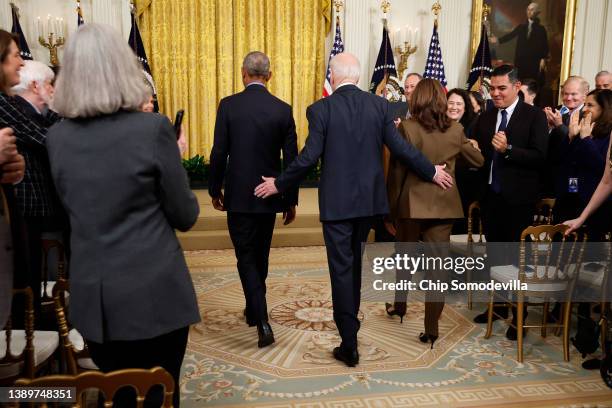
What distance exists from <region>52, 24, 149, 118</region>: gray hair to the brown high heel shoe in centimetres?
328

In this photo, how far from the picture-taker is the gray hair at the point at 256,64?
3.81 metres

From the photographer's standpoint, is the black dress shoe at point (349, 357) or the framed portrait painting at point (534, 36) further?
the framed portrait painting at point (534, 36)

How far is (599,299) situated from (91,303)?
3778 mm

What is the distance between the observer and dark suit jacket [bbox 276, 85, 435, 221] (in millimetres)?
3461

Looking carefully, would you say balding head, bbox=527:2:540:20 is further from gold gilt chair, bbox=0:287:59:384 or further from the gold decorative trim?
gold gilt chair, bbox=0:287:59:384

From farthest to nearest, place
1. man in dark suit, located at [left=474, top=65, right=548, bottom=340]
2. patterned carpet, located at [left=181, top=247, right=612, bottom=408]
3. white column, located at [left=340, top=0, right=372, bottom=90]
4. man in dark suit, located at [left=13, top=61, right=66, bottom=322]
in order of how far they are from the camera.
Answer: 1. white column, located at [left=340, top=0, right=372, bottom=90]
2. man in dark suit, located at [left=474, top=65, right=548, bottom=340]
3. patterned carpet, located at [left=181, top=247, right=612, bottom=408]
4. man in dark suit, located at [left=13, top=61, right=66, bottom=322]

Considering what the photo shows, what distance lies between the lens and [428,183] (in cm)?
382

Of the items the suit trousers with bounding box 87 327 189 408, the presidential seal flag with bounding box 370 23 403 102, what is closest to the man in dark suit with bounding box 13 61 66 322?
the suit trousers with bounding box 87 327 189 408

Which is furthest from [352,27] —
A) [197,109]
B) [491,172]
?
[491,172]

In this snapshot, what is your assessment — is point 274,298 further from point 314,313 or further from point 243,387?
point 243,387

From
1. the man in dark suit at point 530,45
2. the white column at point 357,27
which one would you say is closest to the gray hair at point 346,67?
the white column at point 357,27

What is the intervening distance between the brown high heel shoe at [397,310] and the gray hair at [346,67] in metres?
1.98

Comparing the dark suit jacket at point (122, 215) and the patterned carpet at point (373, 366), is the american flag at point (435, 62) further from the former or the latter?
the dark suit jacket at point (122, 215)

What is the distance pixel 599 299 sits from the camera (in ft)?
13.5
